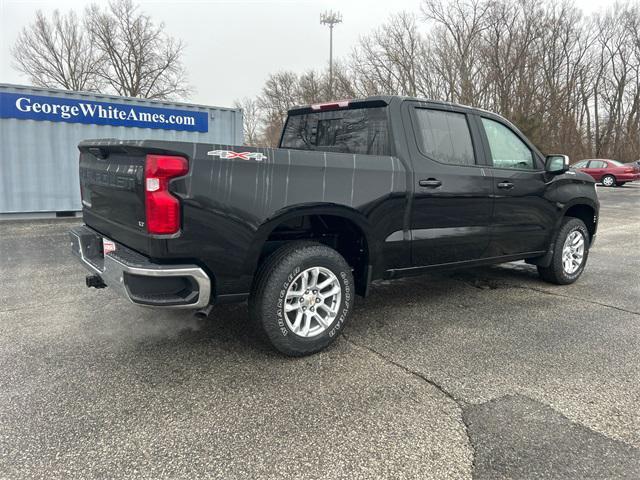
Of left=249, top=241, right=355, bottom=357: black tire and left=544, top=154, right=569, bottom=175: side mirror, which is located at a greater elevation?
left=544, top=154, right=569, bottom=175: side mirror

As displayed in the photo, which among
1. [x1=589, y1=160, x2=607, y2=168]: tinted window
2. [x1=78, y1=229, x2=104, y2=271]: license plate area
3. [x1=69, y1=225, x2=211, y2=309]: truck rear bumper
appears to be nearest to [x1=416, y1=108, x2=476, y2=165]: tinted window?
[x1=69, y1=225, x2=211, y2=309]: truck rear bumper

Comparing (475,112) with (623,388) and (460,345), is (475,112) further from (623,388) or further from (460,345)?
(623,388)

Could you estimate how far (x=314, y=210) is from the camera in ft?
10.7

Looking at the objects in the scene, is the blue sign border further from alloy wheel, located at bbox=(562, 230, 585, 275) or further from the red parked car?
the red parked car

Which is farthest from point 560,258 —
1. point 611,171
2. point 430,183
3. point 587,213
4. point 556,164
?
point 611,171

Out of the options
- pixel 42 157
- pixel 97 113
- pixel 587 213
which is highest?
pixel 97 113

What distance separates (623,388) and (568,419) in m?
0.64

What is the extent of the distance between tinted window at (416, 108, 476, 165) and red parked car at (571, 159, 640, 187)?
23.3m

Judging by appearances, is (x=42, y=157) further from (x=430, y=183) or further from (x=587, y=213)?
(x=587, y=213)

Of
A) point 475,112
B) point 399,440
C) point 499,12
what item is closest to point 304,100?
point 499,12

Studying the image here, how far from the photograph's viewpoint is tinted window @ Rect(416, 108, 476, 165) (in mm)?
3961

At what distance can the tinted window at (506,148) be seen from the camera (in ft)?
14.7

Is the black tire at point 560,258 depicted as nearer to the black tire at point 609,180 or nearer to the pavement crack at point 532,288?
the pavement crack at point 532,288

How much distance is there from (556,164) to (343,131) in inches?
90.6
